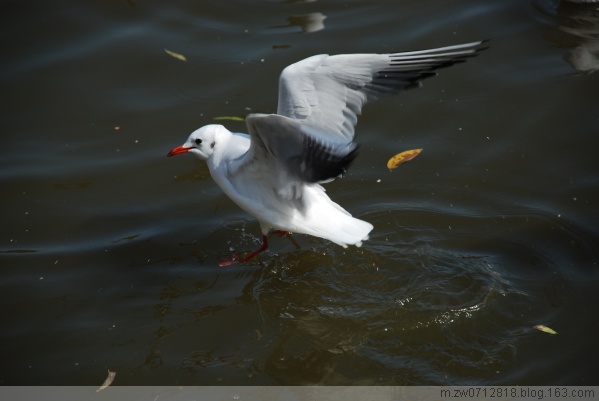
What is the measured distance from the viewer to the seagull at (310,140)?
471cm

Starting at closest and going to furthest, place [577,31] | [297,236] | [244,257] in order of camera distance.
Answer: [244,257] → [297,236] → [577,31]

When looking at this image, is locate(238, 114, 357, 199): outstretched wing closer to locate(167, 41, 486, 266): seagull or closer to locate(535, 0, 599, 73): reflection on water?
locate(167, 41, 486, 266): seagull

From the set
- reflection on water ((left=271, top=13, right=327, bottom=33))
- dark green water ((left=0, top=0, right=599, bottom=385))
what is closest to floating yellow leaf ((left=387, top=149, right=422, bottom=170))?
dark green water ((left=0, top=0, right=599, bottom=385))

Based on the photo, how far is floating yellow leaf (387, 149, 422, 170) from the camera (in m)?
6.70

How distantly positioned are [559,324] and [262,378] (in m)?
1.99

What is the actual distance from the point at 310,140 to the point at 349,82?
71 centimetres

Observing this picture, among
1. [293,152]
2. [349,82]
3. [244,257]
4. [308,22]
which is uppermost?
[349,82]

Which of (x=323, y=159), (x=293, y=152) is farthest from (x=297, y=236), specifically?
(x=323, y=159)

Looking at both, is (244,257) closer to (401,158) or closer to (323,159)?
(323,159)

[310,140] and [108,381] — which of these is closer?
[310,140]

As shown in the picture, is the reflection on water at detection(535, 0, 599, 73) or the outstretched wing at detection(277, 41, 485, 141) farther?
the reflection on water at detection(535, 0, 599, 73)

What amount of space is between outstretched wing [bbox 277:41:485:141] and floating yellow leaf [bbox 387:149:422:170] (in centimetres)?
164

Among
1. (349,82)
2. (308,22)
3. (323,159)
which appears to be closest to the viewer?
(323,159)

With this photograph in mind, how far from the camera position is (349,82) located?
16.9 ft
